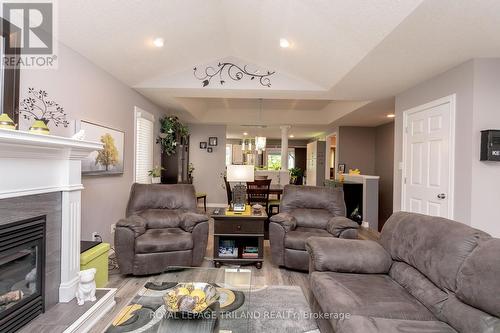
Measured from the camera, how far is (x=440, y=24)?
223 centimetres

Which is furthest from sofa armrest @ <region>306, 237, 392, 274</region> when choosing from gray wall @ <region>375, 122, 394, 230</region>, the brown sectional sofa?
gray wall @ <region>375, 122, 394, 230</region>

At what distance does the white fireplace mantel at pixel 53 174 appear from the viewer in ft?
5.92

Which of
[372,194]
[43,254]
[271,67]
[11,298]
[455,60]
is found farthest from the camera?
[372,194]

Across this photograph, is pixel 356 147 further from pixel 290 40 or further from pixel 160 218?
pixel 160 218

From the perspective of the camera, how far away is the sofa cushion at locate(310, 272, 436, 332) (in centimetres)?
164

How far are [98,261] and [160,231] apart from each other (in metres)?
0.71

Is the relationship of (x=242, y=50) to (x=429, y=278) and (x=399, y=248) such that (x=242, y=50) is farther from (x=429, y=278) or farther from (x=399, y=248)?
(x=429, y=278)

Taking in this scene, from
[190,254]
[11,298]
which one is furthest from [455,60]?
[11,298]

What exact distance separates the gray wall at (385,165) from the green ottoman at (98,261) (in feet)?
19.3

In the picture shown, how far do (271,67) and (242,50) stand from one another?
0.50m

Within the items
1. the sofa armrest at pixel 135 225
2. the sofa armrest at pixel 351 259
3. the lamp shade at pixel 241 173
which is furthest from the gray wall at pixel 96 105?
the sofa armrest at pixel 351 259

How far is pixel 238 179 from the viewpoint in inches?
152

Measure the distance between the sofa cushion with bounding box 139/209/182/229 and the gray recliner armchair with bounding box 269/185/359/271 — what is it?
119cm

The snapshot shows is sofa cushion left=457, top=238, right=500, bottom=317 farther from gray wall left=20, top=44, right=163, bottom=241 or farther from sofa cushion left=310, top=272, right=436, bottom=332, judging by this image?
gray wall left=20, top=44, right=163, bottom=241
